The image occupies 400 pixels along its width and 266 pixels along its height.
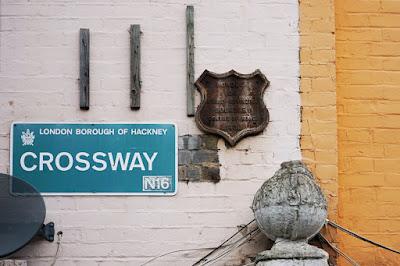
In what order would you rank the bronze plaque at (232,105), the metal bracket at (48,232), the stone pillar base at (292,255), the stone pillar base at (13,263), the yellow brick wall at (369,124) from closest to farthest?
the stone pillar base at (292,255)
the stone pillar base at (13,263)
the metal bracket at (48,232)
the bronze plaque at (232,105)
the yellow brick wall at (369,124)

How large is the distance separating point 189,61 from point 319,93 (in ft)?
3.22

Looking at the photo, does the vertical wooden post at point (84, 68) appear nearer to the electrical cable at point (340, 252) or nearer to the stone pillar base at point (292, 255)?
the stone pillar base at point (292, 255)

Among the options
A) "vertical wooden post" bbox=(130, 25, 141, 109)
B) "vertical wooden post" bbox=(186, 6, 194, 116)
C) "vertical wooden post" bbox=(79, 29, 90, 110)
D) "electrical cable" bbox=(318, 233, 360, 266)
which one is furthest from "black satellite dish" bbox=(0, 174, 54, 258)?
"electrical cable" bbox=(318, 233, 360, 266)

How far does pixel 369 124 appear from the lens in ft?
23.3

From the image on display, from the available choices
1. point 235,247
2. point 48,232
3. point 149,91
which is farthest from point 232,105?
point 48,232

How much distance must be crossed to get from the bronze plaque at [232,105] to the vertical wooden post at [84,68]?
81 centimetres

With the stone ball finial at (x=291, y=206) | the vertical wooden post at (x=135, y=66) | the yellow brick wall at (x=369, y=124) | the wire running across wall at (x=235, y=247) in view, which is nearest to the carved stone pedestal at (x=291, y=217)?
the stone ball finial at (x=291, y=206)

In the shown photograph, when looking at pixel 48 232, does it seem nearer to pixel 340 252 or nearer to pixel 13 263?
pixel 13 263

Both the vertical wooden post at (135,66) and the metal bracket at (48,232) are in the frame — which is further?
the vertical wooden post at (135,66)

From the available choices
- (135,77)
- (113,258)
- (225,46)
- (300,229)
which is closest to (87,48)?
(135,77)

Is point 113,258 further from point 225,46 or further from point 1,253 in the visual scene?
point 225,46

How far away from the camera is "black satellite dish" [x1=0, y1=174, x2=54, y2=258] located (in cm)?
639

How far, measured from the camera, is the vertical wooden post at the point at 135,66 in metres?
6.86

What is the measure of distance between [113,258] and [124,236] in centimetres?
17
